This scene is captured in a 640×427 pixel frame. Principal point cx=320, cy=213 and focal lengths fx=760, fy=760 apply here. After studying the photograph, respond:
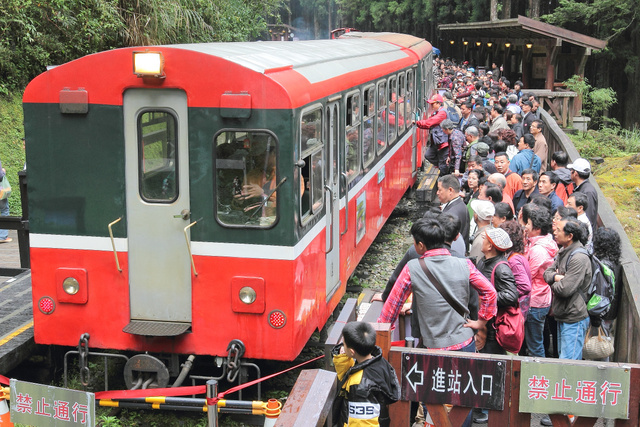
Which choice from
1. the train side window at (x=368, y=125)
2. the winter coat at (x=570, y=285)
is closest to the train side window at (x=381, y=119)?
the train side window at (x=368, y=125)

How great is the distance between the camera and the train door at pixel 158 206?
5812 millimetres

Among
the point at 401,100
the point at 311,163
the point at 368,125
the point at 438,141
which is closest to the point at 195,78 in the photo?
the point at 311,163

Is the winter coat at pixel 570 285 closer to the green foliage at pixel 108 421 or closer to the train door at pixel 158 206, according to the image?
the train door at pixel 158 206

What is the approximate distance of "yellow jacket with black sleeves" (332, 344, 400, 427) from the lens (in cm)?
391

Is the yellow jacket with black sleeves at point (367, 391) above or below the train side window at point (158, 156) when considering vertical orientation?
below

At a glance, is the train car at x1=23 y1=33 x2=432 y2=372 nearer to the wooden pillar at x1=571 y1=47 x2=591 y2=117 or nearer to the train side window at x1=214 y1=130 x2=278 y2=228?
the train side window at x1=214 y1=130 x2=278 y2=228

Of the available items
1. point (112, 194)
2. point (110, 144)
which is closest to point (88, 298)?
point (112, 194)

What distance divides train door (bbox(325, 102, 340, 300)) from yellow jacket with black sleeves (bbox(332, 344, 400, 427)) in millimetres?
2900

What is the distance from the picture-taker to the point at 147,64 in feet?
18.5

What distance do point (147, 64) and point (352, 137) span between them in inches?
115

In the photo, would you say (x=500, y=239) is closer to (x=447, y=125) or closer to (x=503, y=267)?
(x=503, y=267)

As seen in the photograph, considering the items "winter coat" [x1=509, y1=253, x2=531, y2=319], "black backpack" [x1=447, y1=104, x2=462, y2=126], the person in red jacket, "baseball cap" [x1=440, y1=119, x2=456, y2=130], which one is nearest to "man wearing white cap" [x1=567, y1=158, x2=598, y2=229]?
"winter coat" [x1=509, y1=253, x2=531, y2=319]

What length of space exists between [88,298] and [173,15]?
10.8 meters

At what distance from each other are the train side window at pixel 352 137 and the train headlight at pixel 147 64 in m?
2.46
